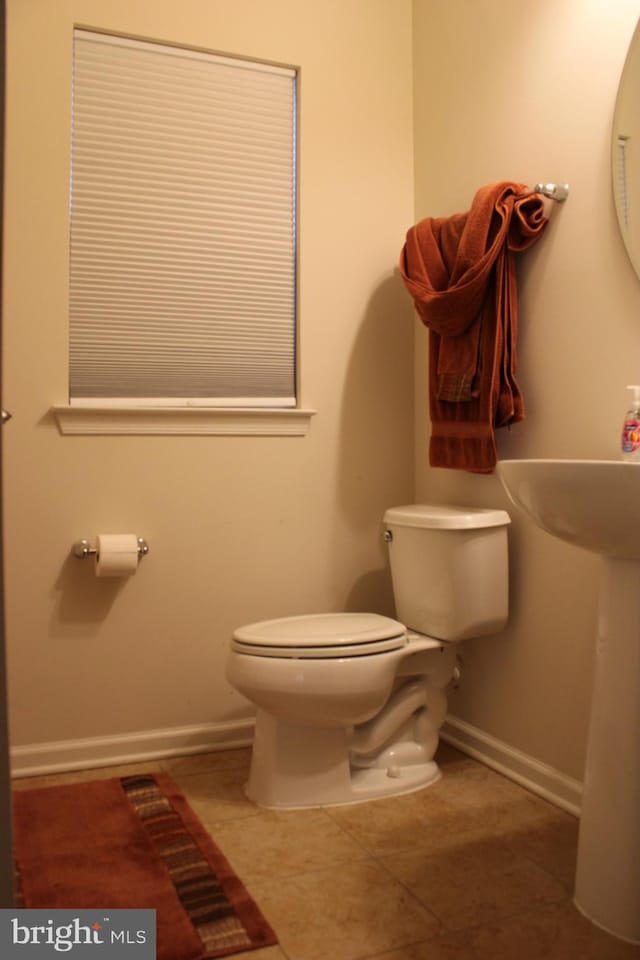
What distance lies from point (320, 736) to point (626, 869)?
0.82 metres

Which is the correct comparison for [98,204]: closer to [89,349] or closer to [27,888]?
[89,349]

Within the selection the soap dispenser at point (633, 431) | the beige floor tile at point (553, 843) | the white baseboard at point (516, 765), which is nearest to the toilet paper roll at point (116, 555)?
the white baseboard at point (516, 765)

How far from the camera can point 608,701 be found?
1.58m

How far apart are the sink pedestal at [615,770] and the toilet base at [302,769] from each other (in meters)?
0.68

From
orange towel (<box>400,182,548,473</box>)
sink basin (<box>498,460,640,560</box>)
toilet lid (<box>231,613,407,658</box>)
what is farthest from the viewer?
orange towel (<box>400,182,548,473</box>)

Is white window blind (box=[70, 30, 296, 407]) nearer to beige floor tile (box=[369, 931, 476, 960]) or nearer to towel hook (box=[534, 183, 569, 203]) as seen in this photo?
towel hook (box=[534, 183, 569, 203])

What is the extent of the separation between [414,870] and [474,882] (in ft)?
0.42

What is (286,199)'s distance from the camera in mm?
2631

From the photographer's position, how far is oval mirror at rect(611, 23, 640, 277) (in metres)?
1.87

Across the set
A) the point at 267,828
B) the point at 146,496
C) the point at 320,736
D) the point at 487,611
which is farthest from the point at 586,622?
the point at 146,496

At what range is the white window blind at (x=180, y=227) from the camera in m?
2.39

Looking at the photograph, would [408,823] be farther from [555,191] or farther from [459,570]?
[555,191]

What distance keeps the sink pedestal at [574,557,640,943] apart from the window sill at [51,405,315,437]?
1230mm

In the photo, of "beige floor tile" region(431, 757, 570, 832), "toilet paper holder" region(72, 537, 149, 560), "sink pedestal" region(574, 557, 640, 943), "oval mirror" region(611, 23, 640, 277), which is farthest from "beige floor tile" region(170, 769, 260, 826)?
"oval mirror" region(611, 23, 640, 277)
